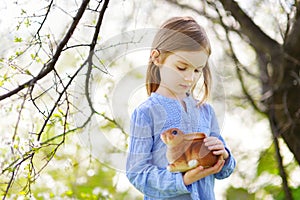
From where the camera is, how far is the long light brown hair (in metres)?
1.06

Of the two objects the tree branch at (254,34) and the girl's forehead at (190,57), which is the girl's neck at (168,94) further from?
the tree branch at (254,34)

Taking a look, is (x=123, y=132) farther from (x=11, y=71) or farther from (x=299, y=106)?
(x=299, y=106)

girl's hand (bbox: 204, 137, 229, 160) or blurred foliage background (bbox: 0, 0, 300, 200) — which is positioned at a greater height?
blurred foliage background (bbox: 0, 0, 300, 200)

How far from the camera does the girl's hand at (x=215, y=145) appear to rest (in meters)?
1.03

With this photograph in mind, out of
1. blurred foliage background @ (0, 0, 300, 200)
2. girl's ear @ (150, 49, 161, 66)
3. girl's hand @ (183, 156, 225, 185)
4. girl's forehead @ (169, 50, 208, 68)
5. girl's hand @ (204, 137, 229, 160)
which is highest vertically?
blurred foliage background @ (0, 0, 300, 200)

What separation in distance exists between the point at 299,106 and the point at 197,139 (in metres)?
1.52

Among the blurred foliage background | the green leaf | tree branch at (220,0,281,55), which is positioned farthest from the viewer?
the green leaf

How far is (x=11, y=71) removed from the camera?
4.90ft

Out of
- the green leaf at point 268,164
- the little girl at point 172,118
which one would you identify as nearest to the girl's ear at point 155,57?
the little girl at point 172,118

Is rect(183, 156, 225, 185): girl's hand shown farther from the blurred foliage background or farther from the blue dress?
the blurred foliage background

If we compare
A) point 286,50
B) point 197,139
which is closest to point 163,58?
point 197,139

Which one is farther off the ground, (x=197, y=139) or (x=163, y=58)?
(x=163, y=58)

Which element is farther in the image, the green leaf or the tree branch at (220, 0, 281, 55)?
the green leaf

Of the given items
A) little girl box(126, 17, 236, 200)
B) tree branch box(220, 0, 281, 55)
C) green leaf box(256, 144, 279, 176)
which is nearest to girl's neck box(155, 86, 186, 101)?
little girl box(126, 17, 236, 200)
